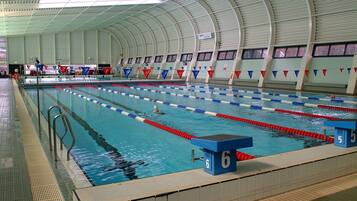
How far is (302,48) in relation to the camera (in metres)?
17.5

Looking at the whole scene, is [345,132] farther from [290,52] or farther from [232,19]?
[232,19]

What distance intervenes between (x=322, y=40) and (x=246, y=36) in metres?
5.55

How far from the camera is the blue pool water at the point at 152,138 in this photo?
467cm

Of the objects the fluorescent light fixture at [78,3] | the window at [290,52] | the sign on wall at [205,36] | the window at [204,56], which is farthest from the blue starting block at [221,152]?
the window at [204,56]

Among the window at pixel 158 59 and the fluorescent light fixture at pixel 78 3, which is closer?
the fluorescent light fixture at pixel 78 3

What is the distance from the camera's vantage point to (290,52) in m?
18.1

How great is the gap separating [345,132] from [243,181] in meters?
1.79

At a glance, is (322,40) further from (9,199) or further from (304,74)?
(9,199)

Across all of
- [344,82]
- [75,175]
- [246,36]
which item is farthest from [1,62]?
[75,175]

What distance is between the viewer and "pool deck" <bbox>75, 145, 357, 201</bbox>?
268cm

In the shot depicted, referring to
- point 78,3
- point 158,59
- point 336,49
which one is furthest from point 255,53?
point 158,59

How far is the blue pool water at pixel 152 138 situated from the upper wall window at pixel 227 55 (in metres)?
11.9

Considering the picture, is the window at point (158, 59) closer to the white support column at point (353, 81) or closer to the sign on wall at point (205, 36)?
the sign on wall at point (205, 36)

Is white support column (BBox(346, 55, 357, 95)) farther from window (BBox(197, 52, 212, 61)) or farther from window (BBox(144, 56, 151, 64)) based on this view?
window (BBox(144, 56, 151, 64))
